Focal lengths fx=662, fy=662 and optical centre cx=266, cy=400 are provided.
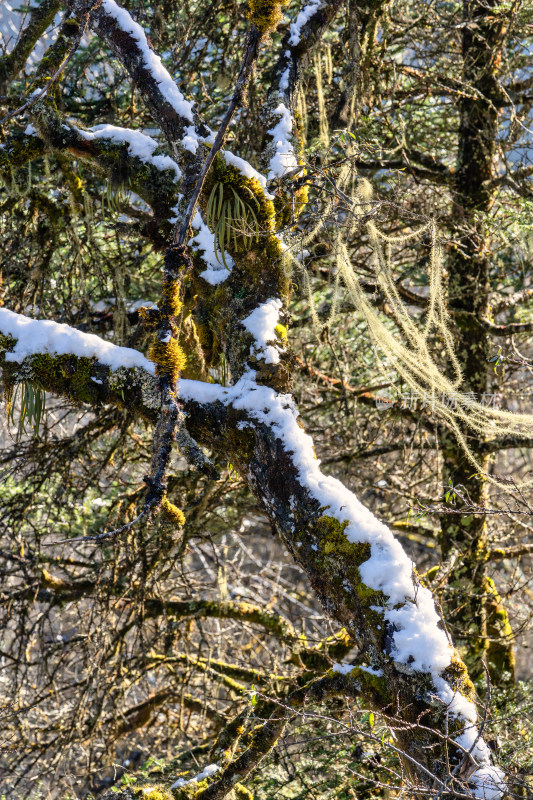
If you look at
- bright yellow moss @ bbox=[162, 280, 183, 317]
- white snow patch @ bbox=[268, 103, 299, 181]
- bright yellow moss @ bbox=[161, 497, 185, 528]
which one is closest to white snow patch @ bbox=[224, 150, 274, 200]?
white snow patch @ bbox=[268, 103, 299, 181]

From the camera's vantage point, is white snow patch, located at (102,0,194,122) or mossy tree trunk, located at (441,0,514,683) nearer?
white snow patch, located at (102,0,194,122)

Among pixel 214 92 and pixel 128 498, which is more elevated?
pixel 214 92

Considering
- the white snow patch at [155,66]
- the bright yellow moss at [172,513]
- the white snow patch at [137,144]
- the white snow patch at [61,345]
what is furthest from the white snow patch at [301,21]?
the bright yellow moss at [172,513]

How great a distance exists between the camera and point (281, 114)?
322 centimetres

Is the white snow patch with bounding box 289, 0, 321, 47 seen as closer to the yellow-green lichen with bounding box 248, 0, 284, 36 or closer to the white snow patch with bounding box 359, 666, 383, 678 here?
the yellow-green lichen with bounding box 248, 0, 284, 36

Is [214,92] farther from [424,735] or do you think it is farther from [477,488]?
[424,735]

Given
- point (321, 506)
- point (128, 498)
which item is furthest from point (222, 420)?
point (128, 498)

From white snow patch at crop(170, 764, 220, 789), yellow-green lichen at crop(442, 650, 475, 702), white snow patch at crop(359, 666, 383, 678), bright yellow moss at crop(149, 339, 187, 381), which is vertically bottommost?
white snow patch at crop(170, 764, 220, 789)

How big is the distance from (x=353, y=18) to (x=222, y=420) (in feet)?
8.57

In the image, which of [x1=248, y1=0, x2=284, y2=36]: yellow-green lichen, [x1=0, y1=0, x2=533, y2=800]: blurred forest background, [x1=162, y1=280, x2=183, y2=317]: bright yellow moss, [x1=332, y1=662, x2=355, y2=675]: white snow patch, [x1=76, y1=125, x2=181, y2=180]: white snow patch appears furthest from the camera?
[x1=0, y1=0, x2=533, y2=800]: blurred forest background

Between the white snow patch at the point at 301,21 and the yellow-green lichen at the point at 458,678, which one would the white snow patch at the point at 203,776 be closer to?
the yellow-green lichen at the point at 458,678

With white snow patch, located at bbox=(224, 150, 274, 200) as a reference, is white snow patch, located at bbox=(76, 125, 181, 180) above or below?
above

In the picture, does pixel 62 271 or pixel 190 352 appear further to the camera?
pixel 62 271

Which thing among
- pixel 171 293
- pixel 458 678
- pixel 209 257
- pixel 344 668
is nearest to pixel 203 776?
pixel 344 668
